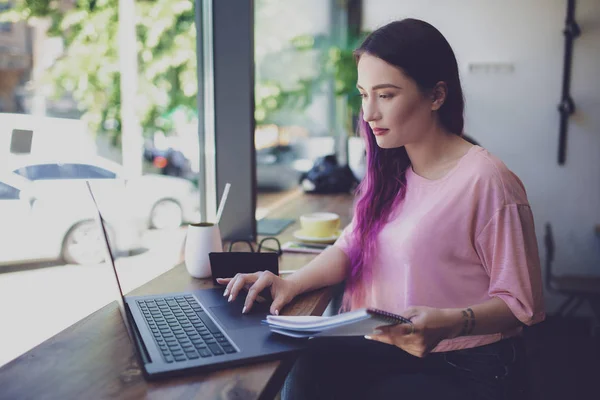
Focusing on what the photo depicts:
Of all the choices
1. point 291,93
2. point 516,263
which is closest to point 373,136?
point 516,263

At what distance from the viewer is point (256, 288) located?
1.13 metres

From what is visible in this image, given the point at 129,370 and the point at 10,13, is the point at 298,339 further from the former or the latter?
the point at 10,13

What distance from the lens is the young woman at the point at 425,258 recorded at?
1.07m

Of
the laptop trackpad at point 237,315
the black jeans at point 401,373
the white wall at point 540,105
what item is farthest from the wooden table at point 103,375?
the white wall at point 540,105

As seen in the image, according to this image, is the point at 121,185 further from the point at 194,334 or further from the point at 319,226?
the point at 194,334

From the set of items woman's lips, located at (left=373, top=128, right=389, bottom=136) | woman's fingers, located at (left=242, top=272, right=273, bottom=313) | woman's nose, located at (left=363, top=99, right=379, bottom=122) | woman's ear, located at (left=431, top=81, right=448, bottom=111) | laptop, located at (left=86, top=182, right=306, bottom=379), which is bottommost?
laptop, located at (left=86, top=182, right=306, bottom=379)

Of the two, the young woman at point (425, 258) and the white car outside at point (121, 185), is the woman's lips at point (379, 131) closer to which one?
the young woman at point (425, 258)

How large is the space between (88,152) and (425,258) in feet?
3.33

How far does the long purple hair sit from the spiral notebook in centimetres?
45

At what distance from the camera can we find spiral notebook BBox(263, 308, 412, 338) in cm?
84

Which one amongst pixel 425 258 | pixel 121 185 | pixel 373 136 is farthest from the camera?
pixel 121 185

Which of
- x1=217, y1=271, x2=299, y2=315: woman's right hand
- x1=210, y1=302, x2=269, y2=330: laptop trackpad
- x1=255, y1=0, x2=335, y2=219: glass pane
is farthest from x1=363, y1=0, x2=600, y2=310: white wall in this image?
x1=210, y1=302, x2=269, y2=330: laptop trackpad

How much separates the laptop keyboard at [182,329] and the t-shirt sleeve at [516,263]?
563 millimetres

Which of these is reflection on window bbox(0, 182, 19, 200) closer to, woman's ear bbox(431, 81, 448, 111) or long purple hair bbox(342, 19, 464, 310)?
long purple hair bbox(342, 19, 464, 310)
